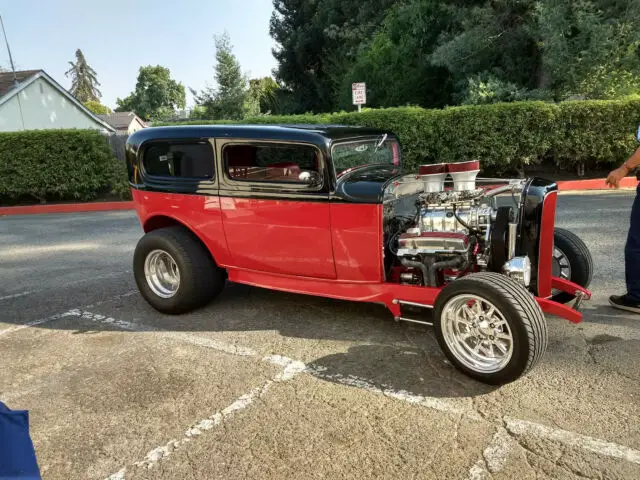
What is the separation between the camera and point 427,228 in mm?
3551

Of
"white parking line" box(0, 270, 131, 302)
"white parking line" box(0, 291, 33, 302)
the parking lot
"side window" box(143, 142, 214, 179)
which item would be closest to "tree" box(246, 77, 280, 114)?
"white parking line" box(0, 270, 131, 302)

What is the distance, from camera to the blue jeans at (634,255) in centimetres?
388

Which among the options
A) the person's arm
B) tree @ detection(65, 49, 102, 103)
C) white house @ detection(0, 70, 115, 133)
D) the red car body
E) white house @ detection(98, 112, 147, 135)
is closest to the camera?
the red car body

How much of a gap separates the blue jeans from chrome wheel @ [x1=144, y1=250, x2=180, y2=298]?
3823 mm

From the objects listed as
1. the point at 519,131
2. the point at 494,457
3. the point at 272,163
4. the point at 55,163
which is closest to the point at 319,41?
the point at 55,163

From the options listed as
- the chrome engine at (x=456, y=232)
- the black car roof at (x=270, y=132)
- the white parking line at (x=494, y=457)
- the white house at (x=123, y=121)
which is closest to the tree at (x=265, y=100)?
the white house at (x=123, y=121)

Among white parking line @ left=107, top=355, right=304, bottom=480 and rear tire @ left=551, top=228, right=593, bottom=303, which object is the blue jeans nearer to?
rear tire @ left=551, top=228, right=593, bottom=303

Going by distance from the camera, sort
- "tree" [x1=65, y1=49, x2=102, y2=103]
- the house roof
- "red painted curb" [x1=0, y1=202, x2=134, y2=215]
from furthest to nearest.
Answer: "tree" [x1=65, y1=49, x2=102, y2=103], the house roof, "red painted curb" [x1=0, y1=202, x2=134, y2=215]

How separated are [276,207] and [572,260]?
2.44m

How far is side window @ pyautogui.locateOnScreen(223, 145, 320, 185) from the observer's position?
12.4ft

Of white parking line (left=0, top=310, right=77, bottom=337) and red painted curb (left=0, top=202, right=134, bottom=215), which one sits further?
red painted curb (left=0, top=202, right=134, bottom=215)

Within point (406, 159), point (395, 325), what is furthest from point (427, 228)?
point (406, 159)

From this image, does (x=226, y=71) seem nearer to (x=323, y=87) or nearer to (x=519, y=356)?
(x=323, y=87)

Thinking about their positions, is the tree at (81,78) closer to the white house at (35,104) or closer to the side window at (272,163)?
the white house at (35,104)
